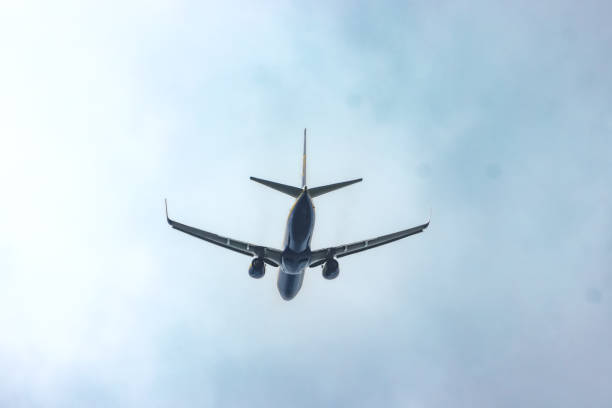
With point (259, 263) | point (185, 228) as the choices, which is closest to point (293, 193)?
point (259, 263)

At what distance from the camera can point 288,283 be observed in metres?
32.0

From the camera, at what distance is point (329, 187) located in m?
25.8

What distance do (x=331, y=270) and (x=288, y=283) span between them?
13.9 ft

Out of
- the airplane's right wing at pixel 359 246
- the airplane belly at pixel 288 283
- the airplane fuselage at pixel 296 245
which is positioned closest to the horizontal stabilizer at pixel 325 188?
the airplane fuselage at pixel 296 245

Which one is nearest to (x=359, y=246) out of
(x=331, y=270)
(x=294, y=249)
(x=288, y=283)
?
(x=331, y=270)

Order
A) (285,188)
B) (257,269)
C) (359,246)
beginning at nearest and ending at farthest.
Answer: (285,188)
(257,269)
(359,246)

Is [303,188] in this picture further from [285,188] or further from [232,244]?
[232,244]

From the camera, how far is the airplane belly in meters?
31.6

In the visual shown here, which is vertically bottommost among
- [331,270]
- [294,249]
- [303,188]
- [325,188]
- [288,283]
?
[288,283]

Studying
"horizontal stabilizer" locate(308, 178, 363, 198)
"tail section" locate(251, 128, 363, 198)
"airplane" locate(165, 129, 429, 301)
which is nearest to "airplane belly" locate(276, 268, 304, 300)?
"airplane" locate(165, 129, 429, 301)

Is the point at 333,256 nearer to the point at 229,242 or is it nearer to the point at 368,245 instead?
the point at 368,245

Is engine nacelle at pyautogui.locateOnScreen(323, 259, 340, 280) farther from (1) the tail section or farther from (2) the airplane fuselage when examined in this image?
(1) the tail section

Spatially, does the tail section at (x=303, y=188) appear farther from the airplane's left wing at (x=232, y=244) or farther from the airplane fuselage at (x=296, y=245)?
the airplane's left wing at (x=232, y=244)

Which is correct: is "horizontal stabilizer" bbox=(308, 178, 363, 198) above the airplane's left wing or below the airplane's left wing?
above
